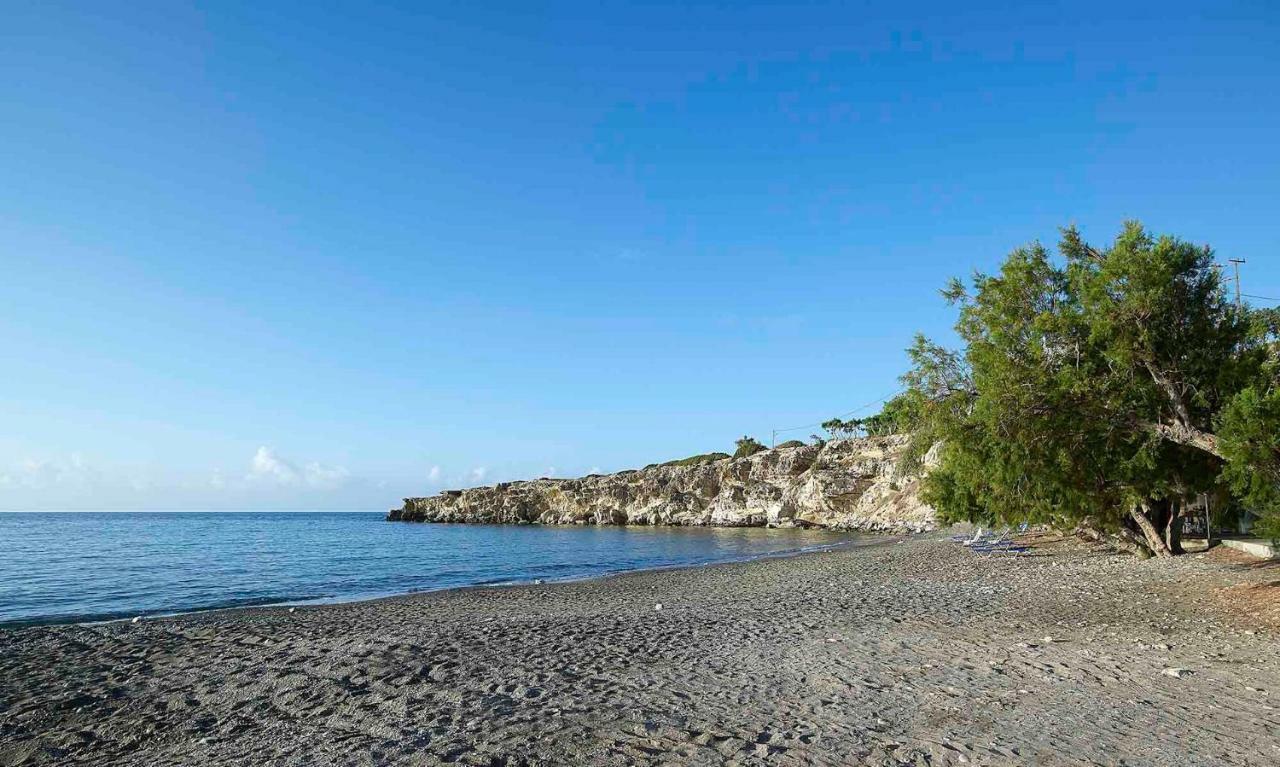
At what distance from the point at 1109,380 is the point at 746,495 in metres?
79.3

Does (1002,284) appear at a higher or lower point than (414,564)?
higher

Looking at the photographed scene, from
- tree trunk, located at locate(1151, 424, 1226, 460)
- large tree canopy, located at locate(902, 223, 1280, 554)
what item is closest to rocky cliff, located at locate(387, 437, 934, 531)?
large tree canopy, located at locate(902, 223, 1280, 554)

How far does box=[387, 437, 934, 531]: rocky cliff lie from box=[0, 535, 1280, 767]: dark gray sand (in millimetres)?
58379

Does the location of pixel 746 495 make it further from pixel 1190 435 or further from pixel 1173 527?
pixel 1190 435

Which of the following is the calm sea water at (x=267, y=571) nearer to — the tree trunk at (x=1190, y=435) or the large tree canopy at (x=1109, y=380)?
the large tree canopy at (x=1109, y=380)

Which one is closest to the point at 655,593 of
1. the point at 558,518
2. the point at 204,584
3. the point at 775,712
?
the point at 775,712

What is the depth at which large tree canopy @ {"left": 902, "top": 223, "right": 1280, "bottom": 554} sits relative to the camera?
1495cm

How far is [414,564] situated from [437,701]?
33586 mm

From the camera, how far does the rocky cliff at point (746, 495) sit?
79.9m

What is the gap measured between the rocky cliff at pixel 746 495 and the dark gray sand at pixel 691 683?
5838cm

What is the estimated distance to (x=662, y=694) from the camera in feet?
32.1

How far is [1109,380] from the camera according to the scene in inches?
650

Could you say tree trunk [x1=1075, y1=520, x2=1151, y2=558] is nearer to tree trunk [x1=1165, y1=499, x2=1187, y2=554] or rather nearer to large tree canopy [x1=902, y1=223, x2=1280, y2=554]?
tree trunk [x1=1165, y1=499, x2=1187, y2=554]

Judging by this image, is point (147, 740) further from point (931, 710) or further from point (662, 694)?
point (931, 710)
